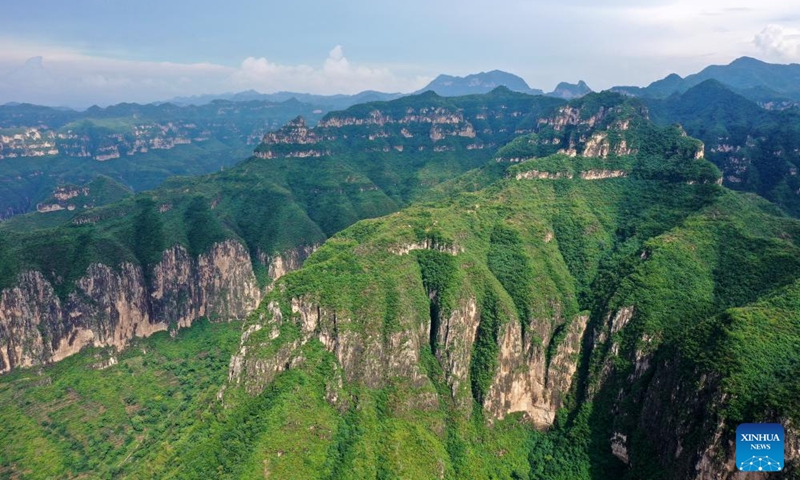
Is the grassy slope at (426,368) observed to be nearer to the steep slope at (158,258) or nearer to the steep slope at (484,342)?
the steep slope at (484,342)

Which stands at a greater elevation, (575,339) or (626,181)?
(626,181)

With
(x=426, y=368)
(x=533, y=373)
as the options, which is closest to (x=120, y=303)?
(x=426, y=368)

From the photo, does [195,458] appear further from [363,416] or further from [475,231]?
[475,231]

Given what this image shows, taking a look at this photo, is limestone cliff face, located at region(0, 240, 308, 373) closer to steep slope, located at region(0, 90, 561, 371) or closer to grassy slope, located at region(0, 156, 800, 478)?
steep slope, located at region(0, 90, 561, 371)

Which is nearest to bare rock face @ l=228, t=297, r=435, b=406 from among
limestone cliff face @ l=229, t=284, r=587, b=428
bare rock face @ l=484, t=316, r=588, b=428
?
limestone cliff face @ l=229, t=284, r=587, b=428

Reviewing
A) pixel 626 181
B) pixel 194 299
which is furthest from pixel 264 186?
pixel 626 181

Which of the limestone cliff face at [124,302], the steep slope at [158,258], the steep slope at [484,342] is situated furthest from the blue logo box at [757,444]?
the steep slope at [158,258]

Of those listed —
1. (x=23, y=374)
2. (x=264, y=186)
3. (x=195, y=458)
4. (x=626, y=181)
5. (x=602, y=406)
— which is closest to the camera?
(x=195, y=458)
